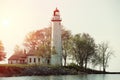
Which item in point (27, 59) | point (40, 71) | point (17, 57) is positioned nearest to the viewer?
point (40, 71)

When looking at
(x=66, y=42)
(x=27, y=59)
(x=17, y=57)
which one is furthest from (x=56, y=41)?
(x=17, y=57)

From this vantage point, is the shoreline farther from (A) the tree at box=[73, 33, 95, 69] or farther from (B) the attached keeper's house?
(B) the attached keeper's house

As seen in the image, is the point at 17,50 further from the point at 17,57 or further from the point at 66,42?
the point at 66,42

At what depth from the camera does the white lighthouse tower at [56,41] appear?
194ft

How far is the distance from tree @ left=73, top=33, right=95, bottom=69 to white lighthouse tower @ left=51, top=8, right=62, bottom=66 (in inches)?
87.7

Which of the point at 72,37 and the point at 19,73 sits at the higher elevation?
the point at 72,37

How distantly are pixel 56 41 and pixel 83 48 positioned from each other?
12.7 ft

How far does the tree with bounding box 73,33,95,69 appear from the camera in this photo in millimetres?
58594

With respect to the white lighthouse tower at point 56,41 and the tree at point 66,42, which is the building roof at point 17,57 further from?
the white lighthouse tower at point 56,41

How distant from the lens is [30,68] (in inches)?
2018

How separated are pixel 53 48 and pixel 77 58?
11.8ft

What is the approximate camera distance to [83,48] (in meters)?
58.9

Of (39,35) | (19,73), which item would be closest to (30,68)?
(19,73)

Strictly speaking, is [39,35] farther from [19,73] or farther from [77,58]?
[19,73]
